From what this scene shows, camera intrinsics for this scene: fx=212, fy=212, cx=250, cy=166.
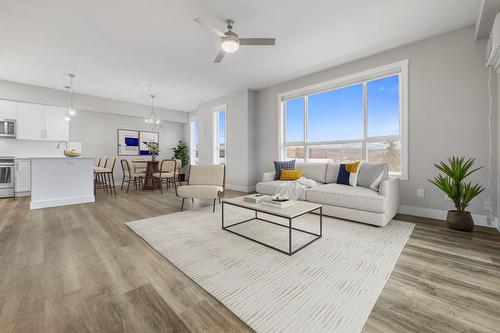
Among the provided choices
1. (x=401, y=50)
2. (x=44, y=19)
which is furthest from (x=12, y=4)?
(x=401, y=50)

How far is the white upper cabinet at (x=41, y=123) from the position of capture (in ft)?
17.9

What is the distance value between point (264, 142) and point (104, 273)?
15.3 ft

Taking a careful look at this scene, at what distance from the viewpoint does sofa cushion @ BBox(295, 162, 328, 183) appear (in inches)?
168

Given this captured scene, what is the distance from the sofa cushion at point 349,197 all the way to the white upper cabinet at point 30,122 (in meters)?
7.12

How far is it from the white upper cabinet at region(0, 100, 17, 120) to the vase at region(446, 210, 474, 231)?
9200 millimetres

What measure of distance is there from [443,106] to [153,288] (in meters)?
4.43

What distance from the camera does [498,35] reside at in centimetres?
233

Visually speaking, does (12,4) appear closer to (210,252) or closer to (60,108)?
(210,252)

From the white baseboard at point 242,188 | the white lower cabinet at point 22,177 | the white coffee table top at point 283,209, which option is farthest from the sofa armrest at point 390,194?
the white lower cabinet at point 22,177

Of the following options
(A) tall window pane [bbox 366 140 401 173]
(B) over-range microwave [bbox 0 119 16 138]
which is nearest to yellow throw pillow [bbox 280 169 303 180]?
(A) tall window pane [bbox 366 140 401 173]

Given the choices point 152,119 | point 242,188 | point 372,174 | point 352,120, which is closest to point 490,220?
point 372,174

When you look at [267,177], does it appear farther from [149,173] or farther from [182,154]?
[182,154]

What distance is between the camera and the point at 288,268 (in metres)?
1.86

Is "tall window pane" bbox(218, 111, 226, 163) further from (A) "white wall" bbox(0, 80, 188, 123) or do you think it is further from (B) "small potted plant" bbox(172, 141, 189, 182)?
(A) "white wall" bbox(0, 80, 188, 123)
